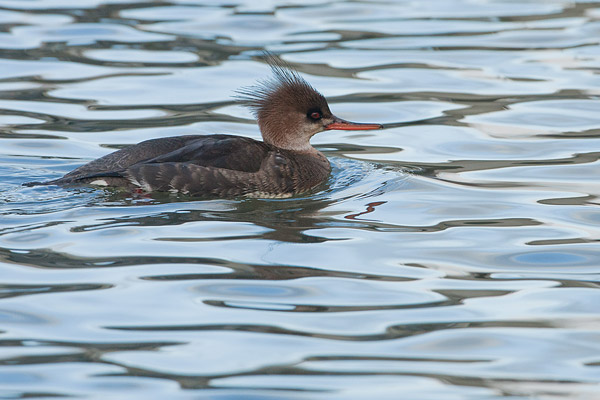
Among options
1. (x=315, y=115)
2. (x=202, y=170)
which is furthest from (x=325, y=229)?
(x=315, y=115)

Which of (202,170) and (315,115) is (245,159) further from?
(315,115)

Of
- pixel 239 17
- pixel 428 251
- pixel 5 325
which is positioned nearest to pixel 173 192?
pixel 428 251

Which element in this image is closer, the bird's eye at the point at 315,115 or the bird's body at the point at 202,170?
the bird's body at the point at 202,170

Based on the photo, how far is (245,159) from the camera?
8188 mm

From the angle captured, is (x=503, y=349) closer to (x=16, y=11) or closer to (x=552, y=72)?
(x=552, y=72)

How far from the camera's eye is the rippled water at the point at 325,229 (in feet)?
16.3

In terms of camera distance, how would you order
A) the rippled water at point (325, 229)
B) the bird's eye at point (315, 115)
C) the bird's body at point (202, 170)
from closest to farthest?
the rippled water at point (325, 229)
the bird's body at point (202, 170)
the bird's eye at point (315, 115)

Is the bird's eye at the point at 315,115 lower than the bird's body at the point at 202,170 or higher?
higher

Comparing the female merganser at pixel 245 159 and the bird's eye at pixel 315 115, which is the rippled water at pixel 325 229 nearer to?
the female merganser at pixel 245 159

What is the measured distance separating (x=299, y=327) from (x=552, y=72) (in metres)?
7.75

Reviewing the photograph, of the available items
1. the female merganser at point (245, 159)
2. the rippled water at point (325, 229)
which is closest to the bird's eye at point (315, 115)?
the female merganser at point (245, 159)

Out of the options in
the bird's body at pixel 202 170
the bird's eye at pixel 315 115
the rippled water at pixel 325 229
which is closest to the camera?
the rippled water at pixel 325 229

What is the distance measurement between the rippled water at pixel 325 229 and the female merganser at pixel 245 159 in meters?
0.16

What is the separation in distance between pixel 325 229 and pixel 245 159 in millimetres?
1282
